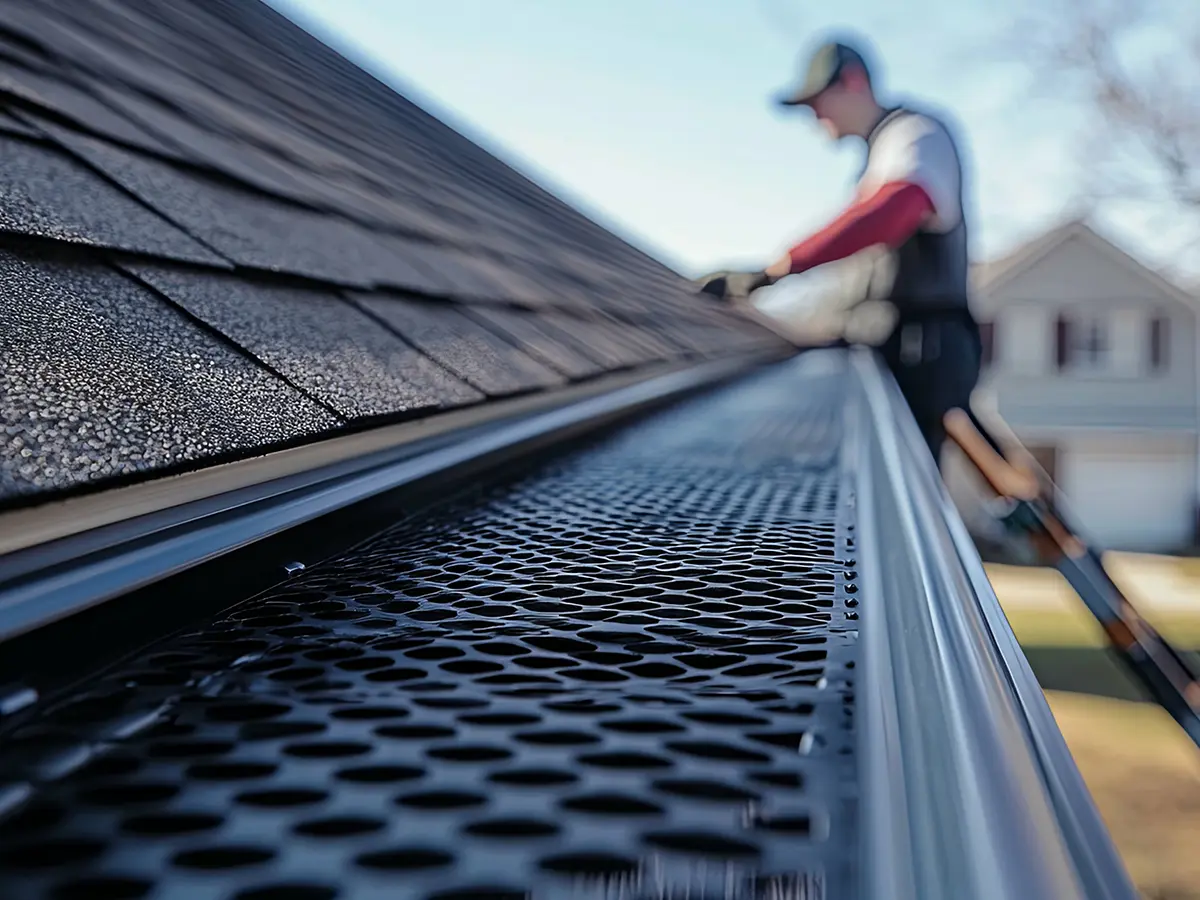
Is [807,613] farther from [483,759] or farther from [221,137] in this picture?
[221,137]

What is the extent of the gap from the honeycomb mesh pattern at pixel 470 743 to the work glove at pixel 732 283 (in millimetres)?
2682

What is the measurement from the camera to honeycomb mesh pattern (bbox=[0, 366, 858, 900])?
394 millimetres

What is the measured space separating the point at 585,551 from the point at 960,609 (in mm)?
395

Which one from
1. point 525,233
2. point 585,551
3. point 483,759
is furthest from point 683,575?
point 525,233

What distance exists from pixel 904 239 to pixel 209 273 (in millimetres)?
3363

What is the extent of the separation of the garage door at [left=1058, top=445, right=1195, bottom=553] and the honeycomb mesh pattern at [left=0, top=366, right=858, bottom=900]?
23.0 metres

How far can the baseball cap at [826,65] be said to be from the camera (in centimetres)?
407

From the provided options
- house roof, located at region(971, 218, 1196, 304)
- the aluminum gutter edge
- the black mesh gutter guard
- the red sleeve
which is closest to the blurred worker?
the red sleeve

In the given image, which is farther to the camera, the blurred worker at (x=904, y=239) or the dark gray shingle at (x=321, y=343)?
the blurred worker at (x=904, y=239)

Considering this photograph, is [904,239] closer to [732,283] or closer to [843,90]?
[843,90]

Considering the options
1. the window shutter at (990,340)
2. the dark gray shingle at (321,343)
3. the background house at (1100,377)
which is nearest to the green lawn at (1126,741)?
the dark gray shingle at (321,343)

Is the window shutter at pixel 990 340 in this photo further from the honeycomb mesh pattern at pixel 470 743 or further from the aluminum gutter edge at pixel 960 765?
the aluminum gutter edge at pixel 960 765

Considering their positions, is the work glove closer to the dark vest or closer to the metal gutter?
the dark vest

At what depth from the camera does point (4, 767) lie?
0.46 meters
